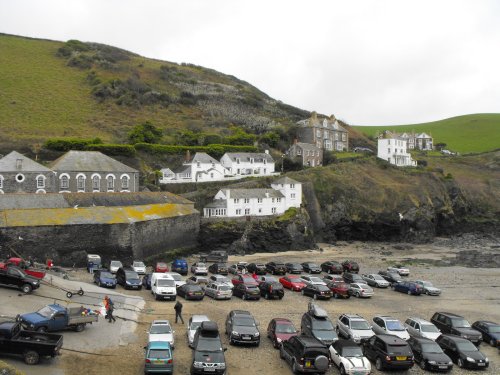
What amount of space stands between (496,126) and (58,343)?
6945 inches

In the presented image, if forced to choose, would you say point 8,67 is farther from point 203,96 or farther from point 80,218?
point 80,218

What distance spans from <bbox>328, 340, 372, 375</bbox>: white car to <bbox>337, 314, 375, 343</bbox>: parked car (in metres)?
2.95

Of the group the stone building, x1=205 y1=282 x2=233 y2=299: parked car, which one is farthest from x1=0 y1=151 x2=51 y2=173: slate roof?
x1=205 y1=282 x2=233 y2=299: parked car

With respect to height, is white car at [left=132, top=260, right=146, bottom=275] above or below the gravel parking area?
above

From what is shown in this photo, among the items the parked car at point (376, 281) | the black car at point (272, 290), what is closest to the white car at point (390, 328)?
the black car at point (272, 290)

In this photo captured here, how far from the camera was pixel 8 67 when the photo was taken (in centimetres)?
12888

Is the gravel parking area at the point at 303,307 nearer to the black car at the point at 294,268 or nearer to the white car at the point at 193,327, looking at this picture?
the white car at the point at 193,327

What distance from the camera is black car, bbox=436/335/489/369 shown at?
2119cm

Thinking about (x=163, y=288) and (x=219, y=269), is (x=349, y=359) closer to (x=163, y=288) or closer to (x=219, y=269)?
(x=163, y=288)

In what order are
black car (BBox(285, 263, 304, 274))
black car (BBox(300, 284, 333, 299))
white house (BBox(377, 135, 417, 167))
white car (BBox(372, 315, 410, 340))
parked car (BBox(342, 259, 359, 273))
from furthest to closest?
1. white house (BBox(377, 135, 417, 167))
2. parked car (BBox(342, 259, 359, 273))
3. black car (BBox(285, 263, 304, 274))
4. black car (BBox(300, 284, 333, 299))
5. white car (BBox(372, 315, 410, 340))

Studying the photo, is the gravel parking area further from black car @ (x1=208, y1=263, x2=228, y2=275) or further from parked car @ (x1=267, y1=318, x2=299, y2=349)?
black car @ (x1=208, y1=263, x2=228, y2=275)

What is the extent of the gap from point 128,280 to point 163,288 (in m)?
4.13

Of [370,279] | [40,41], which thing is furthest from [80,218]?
[40,41]

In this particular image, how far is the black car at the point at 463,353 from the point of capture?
21188 millimetres
